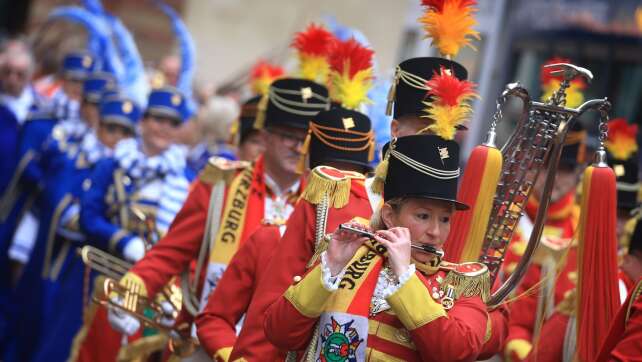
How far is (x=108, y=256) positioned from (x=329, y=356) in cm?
297

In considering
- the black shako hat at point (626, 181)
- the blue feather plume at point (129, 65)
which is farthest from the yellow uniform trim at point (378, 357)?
the blue feather plume at point (129, 65)

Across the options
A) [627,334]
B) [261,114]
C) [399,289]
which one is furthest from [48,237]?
[627,334]

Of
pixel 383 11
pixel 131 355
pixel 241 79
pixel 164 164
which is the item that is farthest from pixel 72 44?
pixel 131 355

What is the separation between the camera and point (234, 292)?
503 centimetres

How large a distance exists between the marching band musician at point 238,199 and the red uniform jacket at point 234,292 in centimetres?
54

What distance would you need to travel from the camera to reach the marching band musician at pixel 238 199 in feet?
18.6

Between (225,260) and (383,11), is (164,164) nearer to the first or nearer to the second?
(225,260)

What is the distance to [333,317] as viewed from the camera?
13.1ft

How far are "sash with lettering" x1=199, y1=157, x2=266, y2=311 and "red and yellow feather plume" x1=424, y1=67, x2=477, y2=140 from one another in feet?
5.36

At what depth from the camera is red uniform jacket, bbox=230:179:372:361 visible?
4406 mm

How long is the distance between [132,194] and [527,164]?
11.5ft

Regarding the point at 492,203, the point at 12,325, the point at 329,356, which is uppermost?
the point at 492,203


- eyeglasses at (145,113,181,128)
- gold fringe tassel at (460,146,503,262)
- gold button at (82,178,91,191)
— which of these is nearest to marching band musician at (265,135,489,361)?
gold fringe tassel at (460,146,503,262)

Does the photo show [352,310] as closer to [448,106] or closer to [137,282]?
[448,106]
